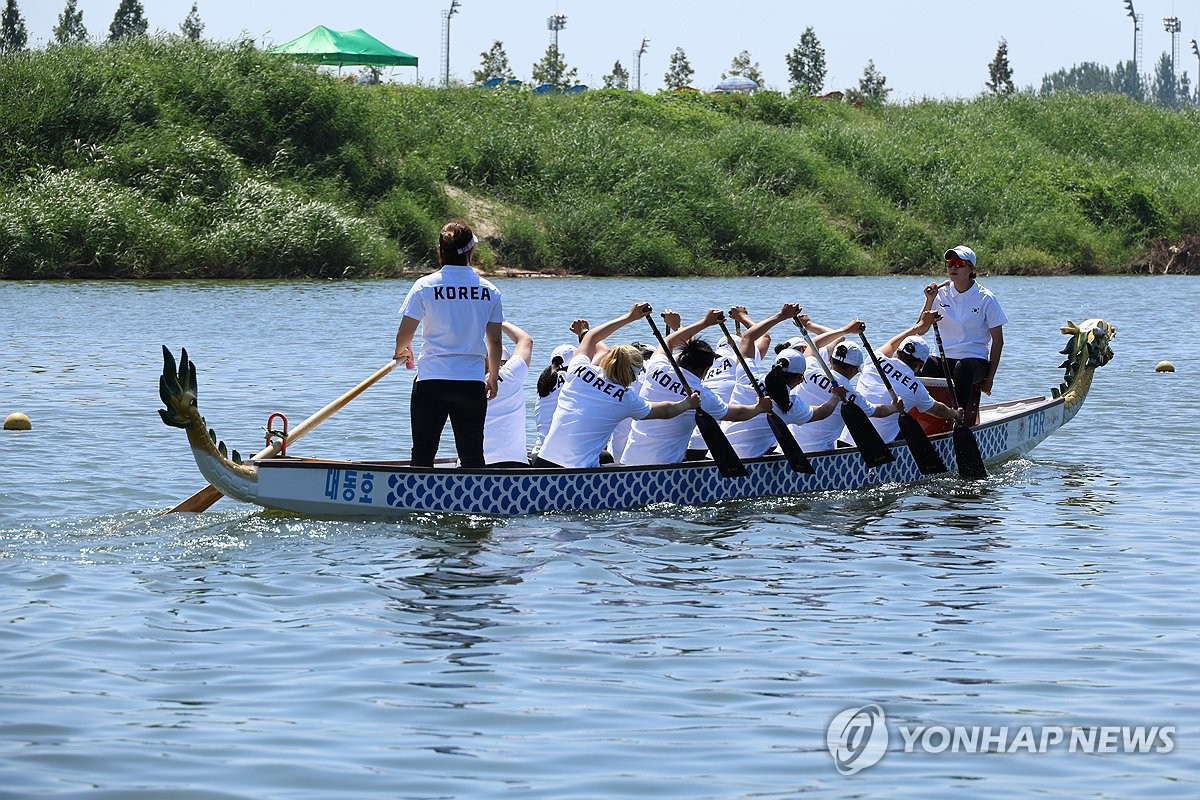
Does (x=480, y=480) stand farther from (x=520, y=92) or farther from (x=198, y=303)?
(x=520, y=92)

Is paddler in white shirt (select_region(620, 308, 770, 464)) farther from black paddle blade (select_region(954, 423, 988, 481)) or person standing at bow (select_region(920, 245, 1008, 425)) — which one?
person standing at bow (select_region(920, 245, 1008, 425))

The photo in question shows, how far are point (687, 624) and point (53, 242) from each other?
106 feet

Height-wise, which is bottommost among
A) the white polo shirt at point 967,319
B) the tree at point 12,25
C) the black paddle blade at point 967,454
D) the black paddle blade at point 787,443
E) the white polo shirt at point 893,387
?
the black paddle blade at point 967,454

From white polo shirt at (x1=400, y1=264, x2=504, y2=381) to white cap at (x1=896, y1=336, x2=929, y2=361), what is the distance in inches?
187

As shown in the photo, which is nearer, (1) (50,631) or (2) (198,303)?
(1) (50,631)

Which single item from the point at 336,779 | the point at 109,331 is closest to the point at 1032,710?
the point at 336,779

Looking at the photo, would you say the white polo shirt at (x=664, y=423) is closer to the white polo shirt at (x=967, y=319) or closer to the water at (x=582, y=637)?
the water at (x=582, y=637)

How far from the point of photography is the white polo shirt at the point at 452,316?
34.6ft

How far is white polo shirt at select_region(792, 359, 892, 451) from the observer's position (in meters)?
13.3

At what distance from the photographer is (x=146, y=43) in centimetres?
4791

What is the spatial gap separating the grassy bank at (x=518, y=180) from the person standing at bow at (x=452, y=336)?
2948cm

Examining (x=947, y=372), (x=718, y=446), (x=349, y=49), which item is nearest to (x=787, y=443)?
(x=718, y=446)

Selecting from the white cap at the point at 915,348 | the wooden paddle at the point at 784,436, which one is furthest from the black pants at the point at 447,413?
the white cap at the point at 915,348

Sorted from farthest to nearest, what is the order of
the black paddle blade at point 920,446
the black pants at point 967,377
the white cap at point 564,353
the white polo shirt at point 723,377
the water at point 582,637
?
the black pants at point 967,377, the black paddle blade at point 920,446, the white polo shirt at point 723,377, the white cap at point 564,353, the water at point 582,637
